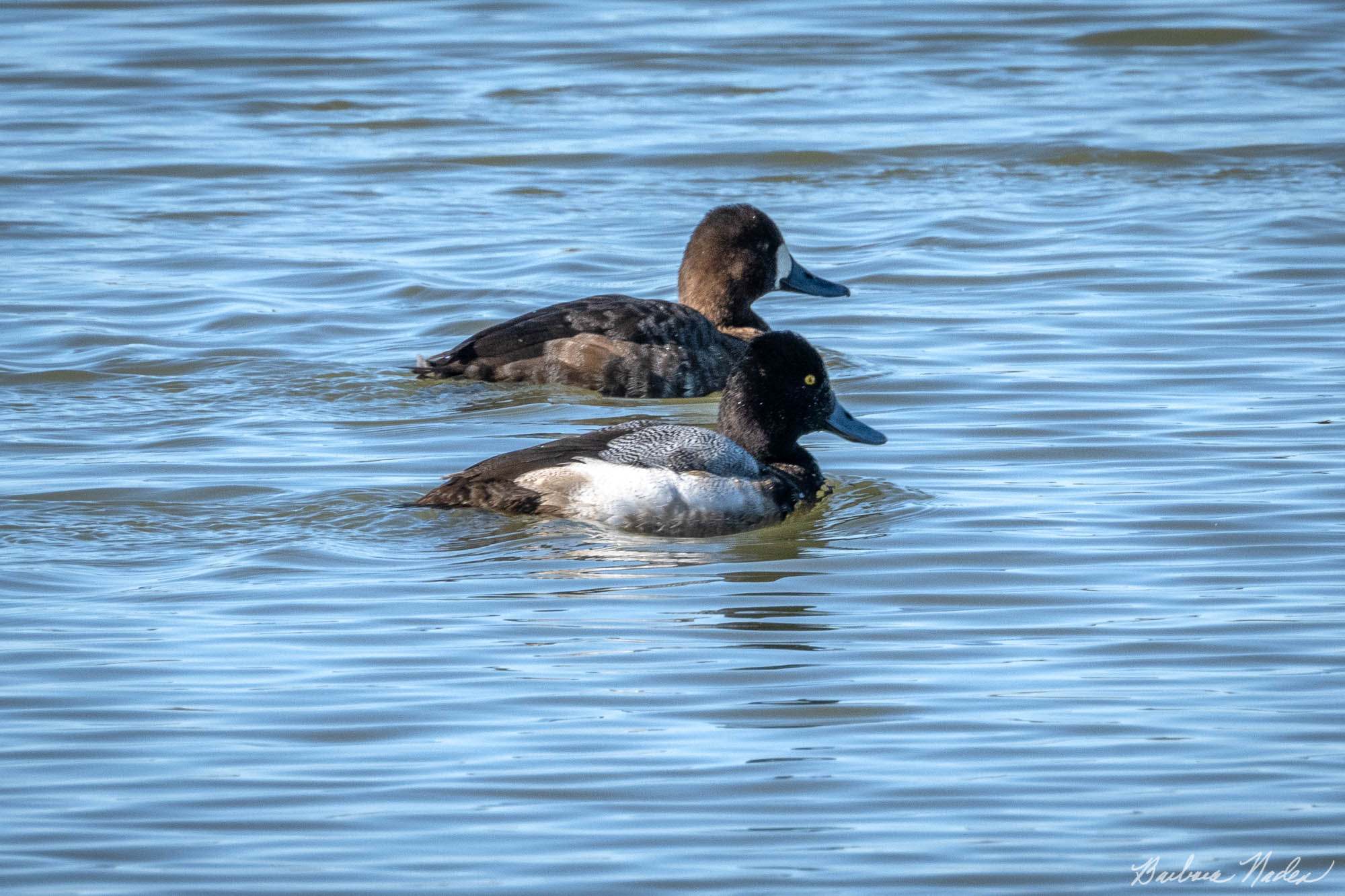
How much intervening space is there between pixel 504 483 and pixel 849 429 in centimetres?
173

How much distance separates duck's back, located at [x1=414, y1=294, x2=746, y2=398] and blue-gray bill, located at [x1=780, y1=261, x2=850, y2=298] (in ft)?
4.39

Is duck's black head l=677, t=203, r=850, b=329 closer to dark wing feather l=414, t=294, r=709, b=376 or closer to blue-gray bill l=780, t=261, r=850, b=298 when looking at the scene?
blue-gray bill l=780, t=261, r=850, b=298

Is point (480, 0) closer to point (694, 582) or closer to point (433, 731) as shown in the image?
point (694, 582)

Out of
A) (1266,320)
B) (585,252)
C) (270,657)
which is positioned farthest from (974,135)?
(270,657)

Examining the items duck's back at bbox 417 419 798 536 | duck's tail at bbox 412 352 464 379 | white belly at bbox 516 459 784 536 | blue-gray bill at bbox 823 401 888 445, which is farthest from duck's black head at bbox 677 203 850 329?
white belly at bbox 516 459 784 536

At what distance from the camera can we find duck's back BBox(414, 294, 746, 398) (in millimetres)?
10523

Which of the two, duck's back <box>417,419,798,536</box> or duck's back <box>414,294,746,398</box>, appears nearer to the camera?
duck's back <box>417,419,798,536</box>

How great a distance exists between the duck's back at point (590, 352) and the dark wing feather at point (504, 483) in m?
2.47

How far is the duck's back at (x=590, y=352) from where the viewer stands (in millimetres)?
10523

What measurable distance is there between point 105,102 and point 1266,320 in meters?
11.1

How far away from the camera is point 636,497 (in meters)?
7.86
